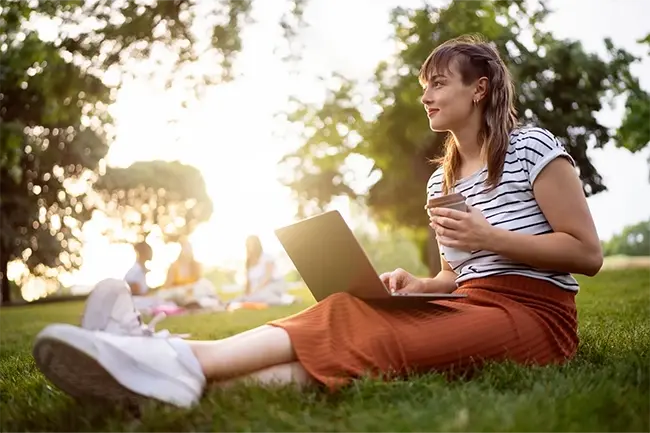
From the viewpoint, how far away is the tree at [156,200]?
34.9 m

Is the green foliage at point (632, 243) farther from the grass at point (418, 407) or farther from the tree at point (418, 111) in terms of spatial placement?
the grass at point (418, 407)

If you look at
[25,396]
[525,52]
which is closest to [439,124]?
[25,396]

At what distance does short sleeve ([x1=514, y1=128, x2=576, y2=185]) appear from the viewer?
3.15m

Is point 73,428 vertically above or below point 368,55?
below

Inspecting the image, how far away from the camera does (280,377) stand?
9.14ft

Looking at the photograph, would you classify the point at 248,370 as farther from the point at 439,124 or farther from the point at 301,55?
the point at 301,55

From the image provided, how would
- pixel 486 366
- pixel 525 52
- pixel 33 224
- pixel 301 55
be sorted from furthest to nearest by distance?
pixel 33 224, pixel 525 52, pixel 301 55, pixel 486 366

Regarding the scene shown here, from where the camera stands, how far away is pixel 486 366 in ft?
9.98

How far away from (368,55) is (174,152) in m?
6.24

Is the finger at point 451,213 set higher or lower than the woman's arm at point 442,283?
higher

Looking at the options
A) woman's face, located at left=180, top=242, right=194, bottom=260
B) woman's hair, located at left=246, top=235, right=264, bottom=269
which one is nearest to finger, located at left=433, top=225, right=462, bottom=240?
woman's hair, located at left=246, top=235, right=264, bottom=269

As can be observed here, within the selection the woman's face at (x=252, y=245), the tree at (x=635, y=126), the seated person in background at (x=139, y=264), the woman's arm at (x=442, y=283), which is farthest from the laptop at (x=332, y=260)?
the woman's face at (x=252, y=245)

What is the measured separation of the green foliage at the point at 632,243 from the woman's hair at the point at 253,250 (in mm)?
20642

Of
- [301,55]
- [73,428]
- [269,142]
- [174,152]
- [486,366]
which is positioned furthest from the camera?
[269,142]
